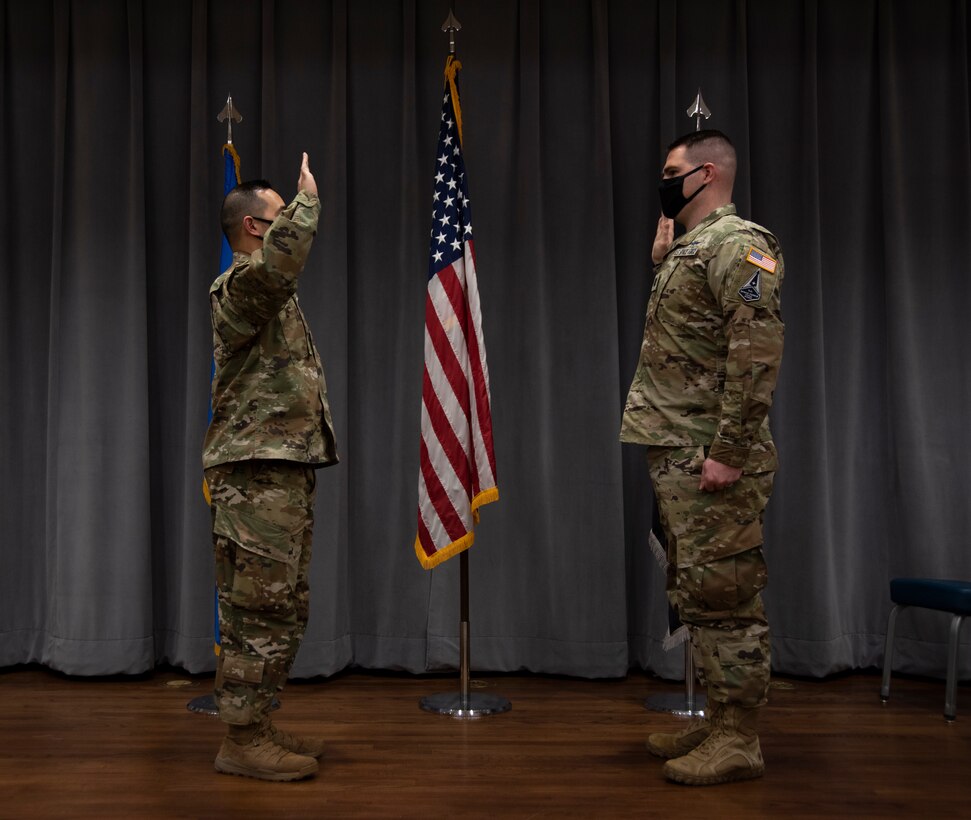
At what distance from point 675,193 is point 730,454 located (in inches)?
30.8

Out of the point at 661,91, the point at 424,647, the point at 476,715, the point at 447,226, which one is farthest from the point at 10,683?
the point at 661,91

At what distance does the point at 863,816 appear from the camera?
7.58ft

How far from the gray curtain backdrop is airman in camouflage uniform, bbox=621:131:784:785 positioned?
1338 mm

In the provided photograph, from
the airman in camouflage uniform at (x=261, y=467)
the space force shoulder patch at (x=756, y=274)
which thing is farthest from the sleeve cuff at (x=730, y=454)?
the airman in camouflage uniform at (x=261, y=467)

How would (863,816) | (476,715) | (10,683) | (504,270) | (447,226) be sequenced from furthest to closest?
(504,270)
(10,683)
(447,226)
(476,715)
(863,816)

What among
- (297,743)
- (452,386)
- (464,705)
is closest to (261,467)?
(297,743)

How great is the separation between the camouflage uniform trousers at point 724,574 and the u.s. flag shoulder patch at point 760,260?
473 mm

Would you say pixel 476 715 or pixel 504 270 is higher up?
pixel 504 270

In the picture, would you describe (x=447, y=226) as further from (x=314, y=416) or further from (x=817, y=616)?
(x=817, y=616)

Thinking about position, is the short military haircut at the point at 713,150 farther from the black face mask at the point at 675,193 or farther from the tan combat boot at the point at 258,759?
the tan combat boot at the point at 258,759

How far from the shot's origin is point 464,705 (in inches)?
132

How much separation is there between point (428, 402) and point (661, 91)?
5.56 feet

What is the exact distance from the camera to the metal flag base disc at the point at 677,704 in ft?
10.9

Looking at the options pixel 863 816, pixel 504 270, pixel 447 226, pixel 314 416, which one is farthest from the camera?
pixel 504 270
